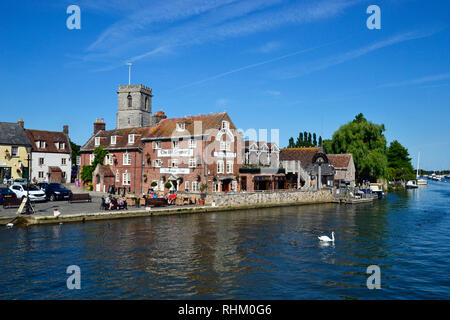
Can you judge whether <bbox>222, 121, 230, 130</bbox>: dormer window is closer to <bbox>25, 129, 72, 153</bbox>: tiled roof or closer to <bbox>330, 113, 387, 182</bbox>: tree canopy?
<bbox>25, 129, 72, 153</bbox>: tiled roof

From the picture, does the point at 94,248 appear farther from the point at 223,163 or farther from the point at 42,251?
the point at 223,163

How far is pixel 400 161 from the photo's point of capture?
12412 centimetres

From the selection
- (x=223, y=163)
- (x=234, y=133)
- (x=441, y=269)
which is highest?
(x=234, y=133)

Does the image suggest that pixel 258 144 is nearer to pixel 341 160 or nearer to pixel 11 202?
pixel 341 160

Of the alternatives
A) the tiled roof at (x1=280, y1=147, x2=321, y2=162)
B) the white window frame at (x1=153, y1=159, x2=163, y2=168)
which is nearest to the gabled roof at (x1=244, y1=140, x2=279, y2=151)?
the tiled roof at (x1=280, y1=147, x2=321, y2=162)

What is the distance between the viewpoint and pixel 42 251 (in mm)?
20484

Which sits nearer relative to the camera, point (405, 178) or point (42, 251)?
point (42, 251)

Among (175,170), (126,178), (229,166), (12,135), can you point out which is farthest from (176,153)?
(12,135)

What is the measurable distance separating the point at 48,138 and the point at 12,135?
6208mm

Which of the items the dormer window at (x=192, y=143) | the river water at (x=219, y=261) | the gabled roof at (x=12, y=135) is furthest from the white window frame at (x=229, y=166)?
the gabled roof at (x=12, y=135)

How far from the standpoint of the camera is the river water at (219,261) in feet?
50.0
